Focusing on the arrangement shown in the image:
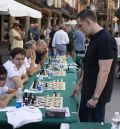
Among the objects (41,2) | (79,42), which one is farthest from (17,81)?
(41,2)

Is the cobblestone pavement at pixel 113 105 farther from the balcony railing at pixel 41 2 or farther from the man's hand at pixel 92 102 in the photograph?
the balcony railing at pixel 41 2

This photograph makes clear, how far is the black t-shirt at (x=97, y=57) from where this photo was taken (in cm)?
460

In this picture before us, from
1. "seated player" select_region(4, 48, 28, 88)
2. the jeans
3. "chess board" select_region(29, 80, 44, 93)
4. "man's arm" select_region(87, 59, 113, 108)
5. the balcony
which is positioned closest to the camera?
"man's arm" select_region(87, 59, 113, 108)

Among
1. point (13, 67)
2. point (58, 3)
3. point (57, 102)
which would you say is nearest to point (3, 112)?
point (57, 102)

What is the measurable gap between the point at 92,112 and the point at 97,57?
650 millimetres

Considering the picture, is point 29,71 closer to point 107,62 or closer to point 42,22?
point 107,62

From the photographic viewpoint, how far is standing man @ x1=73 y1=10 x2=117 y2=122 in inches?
180

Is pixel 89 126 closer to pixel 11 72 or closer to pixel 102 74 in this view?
pixel 102 74

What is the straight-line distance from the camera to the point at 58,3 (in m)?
46.4

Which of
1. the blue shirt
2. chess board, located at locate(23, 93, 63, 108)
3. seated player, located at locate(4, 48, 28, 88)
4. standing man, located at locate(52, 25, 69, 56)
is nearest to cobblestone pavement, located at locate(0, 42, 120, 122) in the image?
seated player, located at locate(4, 48, 28, 88)

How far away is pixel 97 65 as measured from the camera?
4746 millimetres

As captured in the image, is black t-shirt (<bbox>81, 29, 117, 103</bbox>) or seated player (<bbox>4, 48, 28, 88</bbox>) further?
seated player (<bbox>4, 48, 28, 88</bbox>)

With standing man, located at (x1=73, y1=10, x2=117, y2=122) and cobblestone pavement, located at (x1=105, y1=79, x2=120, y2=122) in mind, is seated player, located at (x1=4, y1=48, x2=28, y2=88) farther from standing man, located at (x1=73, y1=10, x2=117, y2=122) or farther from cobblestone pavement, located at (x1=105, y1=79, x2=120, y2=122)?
cobblestone pavement, located at (x1=105, y1=79, x2=120, y2=122)

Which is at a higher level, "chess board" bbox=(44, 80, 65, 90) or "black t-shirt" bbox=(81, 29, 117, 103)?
"black t-shirt" bbox=(81, 29, 117, 103)
